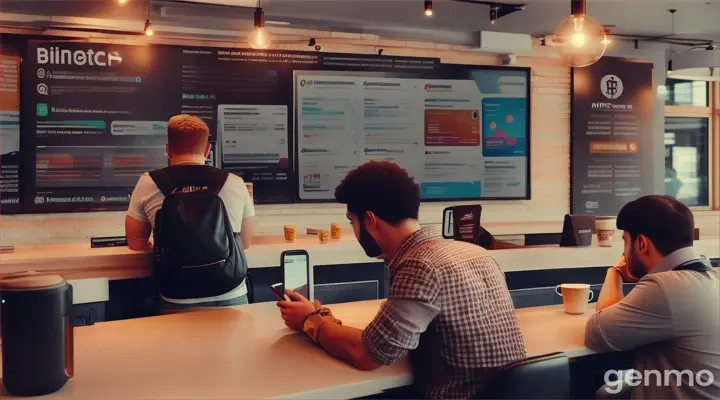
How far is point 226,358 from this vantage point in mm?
1755

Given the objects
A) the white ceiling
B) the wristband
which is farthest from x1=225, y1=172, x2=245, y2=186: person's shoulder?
the white ceiling

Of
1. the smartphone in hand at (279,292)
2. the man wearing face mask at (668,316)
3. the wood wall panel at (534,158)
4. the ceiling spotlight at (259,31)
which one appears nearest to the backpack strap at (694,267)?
the man wearing face mask at (668,316)

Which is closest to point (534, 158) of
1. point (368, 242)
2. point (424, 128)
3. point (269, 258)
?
point (424, 128)

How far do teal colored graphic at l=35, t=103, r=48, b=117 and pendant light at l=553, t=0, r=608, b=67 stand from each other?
10.3ft

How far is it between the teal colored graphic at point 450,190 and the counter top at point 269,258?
177 cm

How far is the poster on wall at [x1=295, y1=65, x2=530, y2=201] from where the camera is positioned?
204 inches

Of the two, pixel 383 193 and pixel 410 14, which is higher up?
pixel 410 14

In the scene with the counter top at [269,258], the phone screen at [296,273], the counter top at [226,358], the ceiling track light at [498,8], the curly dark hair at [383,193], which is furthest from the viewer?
the ceiling track light at [498,8]

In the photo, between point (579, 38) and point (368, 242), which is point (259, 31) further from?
point (368, 242)

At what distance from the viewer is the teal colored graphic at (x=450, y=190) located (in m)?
5.54

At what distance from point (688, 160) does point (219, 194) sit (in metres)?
5.99

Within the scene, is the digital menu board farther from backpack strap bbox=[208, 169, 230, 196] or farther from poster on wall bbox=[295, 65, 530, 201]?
backpack strap bbox=[208, 169, 230, 196]

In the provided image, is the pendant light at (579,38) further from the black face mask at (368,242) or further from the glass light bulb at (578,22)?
the black face mask at (368,242)

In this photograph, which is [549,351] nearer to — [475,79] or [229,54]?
[229,54]
